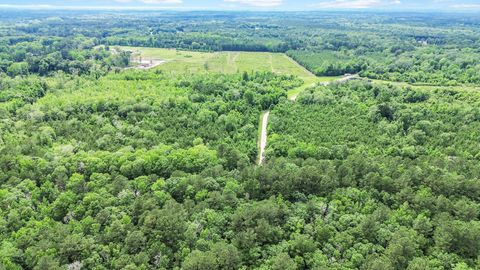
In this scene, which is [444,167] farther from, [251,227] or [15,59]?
[15,59]

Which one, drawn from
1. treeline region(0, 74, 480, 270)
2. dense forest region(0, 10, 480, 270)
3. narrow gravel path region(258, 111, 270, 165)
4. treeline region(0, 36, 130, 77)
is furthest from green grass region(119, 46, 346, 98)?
treeline region(0, 74, 480, 270)

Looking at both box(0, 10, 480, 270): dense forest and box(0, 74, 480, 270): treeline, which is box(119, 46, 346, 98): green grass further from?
box(0, 74, 480, 270): treeline

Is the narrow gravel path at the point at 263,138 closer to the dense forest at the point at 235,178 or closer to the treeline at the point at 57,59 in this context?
the dense forest at the point at 235,178

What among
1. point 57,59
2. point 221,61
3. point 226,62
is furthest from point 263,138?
point 57,59

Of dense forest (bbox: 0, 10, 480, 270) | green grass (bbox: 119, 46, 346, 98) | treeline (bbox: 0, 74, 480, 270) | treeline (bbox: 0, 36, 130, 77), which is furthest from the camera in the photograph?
green grass (bbox: 119, 46, 346, 98)

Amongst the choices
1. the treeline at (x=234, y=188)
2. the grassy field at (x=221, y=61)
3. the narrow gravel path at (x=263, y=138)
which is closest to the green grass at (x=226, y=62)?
the grassy field at (x=221, y=61)

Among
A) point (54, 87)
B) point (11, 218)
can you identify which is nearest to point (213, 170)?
point (11, 218)

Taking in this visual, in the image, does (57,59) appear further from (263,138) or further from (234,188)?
(234,188)

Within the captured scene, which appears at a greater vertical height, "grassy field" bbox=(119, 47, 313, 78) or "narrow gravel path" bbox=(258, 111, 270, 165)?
"grassy field" bbox=(119, 47, 313, 78)
